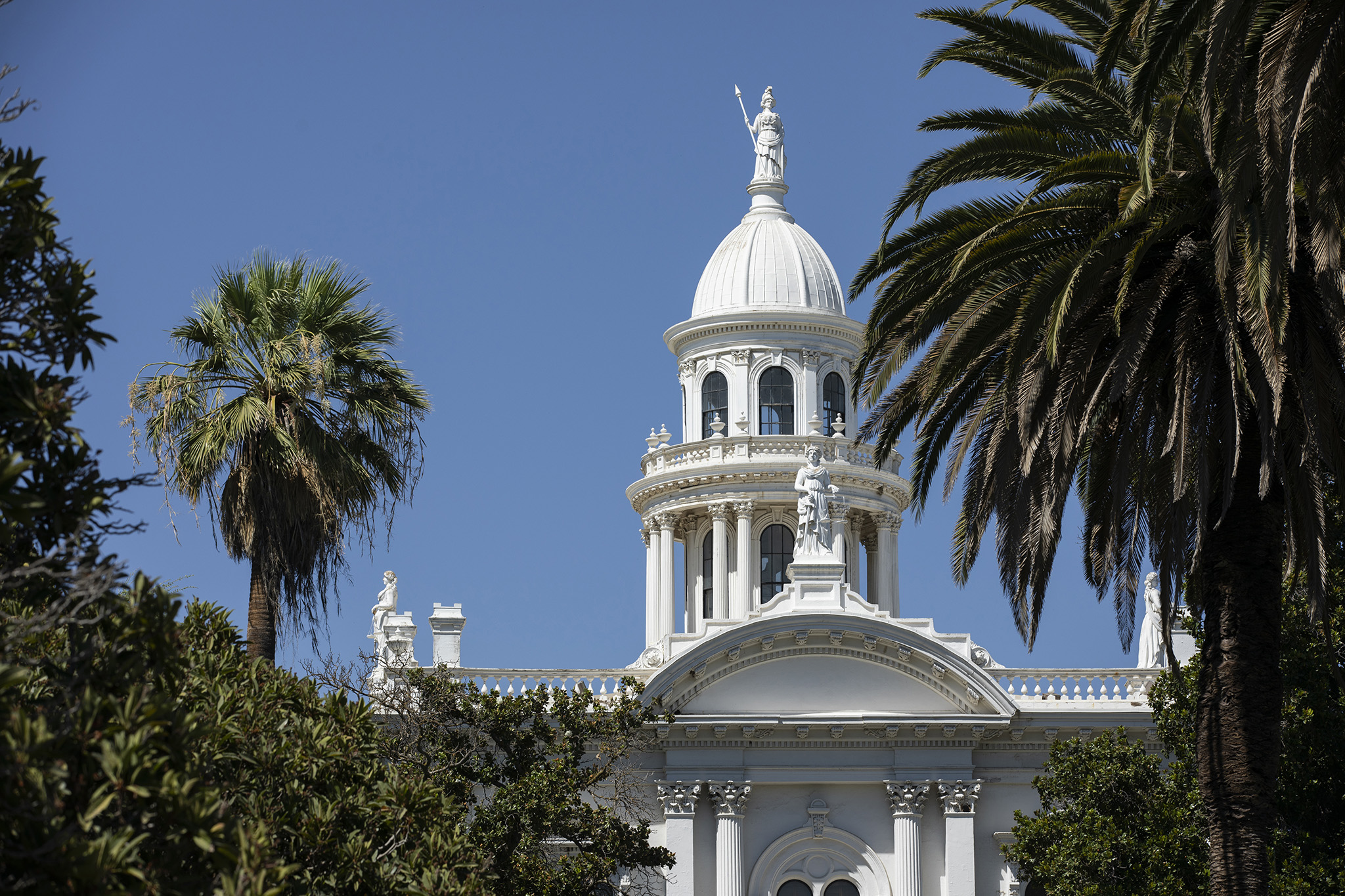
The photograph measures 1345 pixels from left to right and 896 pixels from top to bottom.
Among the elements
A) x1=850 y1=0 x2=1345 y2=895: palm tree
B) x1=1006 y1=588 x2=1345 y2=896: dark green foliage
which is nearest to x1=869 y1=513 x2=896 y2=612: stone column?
x1=1006 y1=588 x2=1345 y2=896: dark green foliage

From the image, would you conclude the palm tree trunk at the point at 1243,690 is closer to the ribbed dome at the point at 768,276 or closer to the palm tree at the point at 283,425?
the palm tree at the point at 283,425

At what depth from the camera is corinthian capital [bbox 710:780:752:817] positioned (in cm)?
3806

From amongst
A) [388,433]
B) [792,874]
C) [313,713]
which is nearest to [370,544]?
[388,433]

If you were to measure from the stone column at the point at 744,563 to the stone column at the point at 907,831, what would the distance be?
10.9 metres

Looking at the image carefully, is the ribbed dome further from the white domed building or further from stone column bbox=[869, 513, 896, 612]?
the white domed building

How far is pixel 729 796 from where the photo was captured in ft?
125

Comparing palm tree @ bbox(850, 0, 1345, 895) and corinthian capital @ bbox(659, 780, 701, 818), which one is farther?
corinthian capital @ bbox(659, 780, 701, 818)

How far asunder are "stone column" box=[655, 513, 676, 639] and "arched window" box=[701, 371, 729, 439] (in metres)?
2.67

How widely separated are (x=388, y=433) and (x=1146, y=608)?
66.6ft

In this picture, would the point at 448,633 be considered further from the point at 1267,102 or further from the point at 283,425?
the point at 1267,102

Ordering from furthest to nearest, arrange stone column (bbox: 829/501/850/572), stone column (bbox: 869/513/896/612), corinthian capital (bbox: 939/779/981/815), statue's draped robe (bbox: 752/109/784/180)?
statue's draped robe (bbox: 752/109/784/180) < stone column (bbox: 869/513/896/612) < stone column (bbox: 829/501/850/572) < corinthian capital (bbox: 939/779/981/815)

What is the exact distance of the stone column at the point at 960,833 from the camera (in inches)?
1486

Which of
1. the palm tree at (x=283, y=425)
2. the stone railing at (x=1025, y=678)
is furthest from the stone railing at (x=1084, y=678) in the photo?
the palm tree at (x=283, y=425)

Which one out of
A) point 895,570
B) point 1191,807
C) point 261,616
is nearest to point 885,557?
point 895,570
